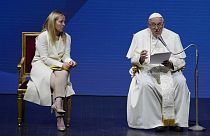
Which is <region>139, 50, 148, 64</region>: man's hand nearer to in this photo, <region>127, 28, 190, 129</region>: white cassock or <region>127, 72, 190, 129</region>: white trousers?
<region>127, 28, 190, 129</region>: white cassock

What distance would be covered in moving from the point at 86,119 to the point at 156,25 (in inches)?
60.1

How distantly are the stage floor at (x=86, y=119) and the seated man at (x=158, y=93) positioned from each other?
0.49 ft

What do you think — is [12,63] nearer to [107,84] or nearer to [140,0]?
[107,84]

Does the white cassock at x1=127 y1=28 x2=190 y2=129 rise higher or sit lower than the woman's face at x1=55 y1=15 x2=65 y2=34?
lower

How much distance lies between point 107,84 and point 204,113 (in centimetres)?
189

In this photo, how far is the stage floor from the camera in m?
6.86

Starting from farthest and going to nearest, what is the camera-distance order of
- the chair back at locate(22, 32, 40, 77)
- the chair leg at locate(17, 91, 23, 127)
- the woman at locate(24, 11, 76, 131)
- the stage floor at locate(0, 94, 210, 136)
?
the chair back at locate(22, 32, 40, 77) < the chair leg at locate(17, 91, 23, 127) < the woman at locate(24, 11, 76, 131) < the stage floor at locate(0, 94, 210, 136)

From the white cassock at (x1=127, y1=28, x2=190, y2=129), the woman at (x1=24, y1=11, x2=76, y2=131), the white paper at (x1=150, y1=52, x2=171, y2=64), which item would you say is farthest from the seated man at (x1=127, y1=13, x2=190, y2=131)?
the woman at (x1=24, y1=11, x2=76, y2=131)

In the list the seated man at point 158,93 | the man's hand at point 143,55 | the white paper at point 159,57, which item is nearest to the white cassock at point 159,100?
the seated man at point 158,93

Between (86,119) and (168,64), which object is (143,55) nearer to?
(168,64)

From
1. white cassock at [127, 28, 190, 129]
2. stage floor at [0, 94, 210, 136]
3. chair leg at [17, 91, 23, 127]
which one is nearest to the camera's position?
stage floor at [0, 94, 210, 136]

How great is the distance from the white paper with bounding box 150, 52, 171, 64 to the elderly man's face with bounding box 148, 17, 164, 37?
474 mm

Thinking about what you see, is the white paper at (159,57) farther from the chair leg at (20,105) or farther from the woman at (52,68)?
the chair leg at (20,105)

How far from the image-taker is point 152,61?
6980mm
